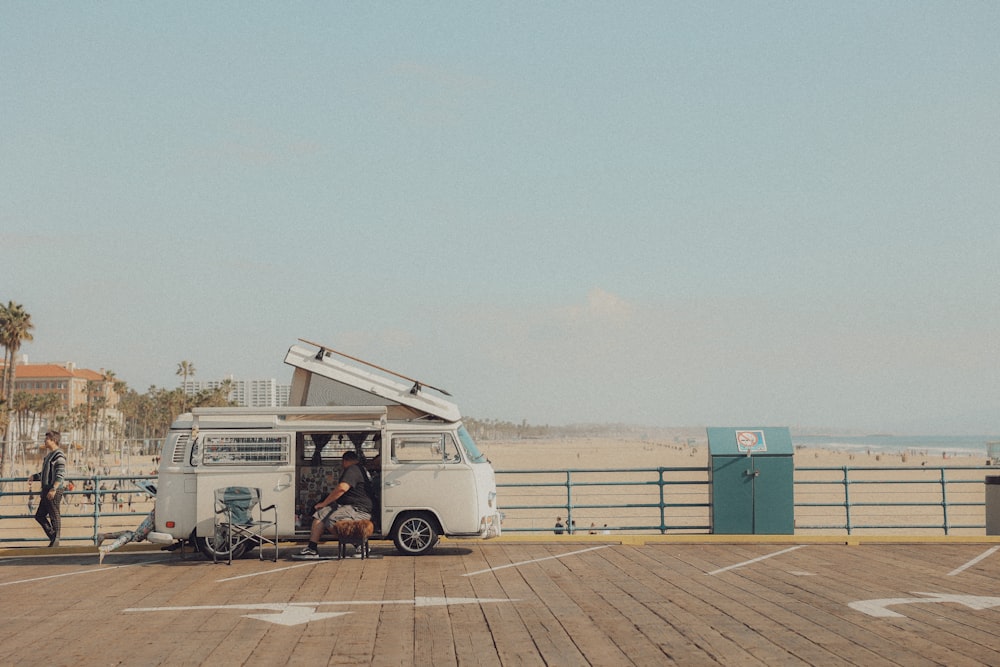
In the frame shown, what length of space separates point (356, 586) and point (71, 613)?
3.26 m

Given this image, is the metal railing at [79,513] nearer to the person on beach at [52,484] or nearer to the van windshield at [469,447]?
the person on beach at [52,484]

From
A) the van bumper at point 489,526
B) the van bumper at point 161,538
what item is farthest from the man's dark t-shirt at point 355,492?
the van bumper at point 161,538

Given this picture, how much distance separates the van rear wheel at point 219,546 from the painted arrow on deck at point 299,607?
365 centimetres

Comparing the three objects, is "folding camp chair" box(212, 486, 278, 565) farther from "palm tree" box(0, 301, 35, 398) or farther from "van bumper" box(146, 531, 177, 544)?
"palm tree" box(0, 301, 35, 398)

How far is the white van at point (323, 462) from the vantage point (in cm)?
1542

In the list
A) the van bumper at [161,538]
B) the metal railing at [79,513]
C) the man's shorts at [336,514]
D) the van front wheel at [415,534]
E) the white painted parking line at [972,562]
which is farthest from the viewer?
the metal railing at [79,513]

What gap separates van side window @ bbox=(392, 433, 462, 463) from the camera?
15.8 meters

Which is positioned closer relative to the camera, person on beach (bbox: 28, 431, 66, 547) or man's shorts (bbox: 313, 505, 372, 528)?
man's shorts (bbox: 313, 505, 372, 528)

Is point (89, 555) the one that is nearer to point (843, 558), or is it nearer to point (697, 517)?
point (843, 558)

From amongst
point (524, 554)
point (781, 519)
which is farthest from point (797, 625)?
point (781, 519)

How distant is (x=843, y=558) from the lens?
1557 cm

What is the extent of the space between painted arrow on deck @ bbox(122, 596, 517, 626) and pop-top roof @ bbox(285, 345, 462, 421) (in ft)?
15.6

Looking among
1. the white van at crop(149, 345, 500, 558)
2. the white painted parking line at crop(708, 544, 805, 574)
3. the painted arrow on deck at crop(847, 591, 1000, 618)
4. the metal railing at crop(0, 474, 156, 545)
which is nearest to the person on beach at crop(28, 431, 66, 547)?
the metal railing at crop(0, 474, 156, 545)

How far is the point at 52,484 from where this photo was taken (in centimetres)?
1736
